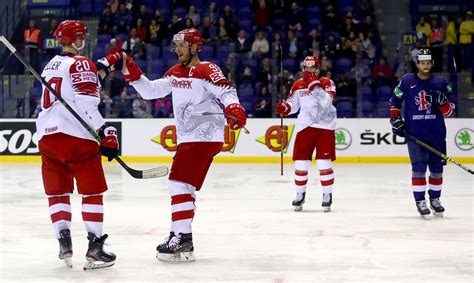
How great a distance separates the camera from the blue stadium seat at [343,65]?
1784cm

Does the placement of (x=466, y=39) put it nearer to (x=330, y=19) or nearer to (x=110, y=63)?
(x=330, y=19)

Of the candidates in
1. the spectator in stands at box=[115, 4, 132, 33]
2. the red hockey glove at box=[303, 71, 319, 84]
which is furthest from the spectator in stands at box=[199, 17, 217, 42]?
the red hockey glove at box=[303, 71, 319, 84]

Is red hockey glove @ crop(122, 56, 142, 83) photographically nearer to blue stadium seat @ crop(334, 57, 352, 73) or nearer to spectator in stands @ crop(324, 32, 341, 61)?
blue stadium seat @ crop(334, 57, 352, 73)

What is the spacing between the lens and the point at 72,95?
562cm

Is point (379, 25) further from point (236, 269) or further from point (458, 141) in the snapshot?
point (236, 269)

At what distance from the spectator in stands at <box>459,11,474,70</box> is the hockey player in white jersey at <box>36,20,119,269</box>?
13.5 meters

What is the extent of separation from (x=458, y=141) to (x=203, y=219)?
9423 mm

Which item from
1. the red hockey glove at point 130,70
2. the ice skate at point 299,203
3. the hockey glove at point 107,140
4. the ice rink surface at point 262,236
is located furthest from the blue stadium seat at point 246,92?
the hockey glove at point 107,140

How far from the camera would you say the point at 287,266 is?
5762mm

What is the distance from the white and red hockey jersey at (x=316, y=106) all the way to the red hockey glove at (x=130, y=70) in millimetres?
3422

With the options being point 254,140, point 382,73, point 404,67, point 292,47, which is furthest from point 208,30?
point 404,67

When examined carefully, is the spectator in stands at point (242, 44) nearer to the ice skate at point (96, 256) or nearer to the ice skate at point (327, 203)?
the ice skate at point (327, 203)

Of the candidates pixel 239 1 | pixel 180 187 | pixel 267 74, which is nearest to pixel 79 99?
pixel 180 187

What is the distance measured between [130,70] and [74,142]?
770mm
